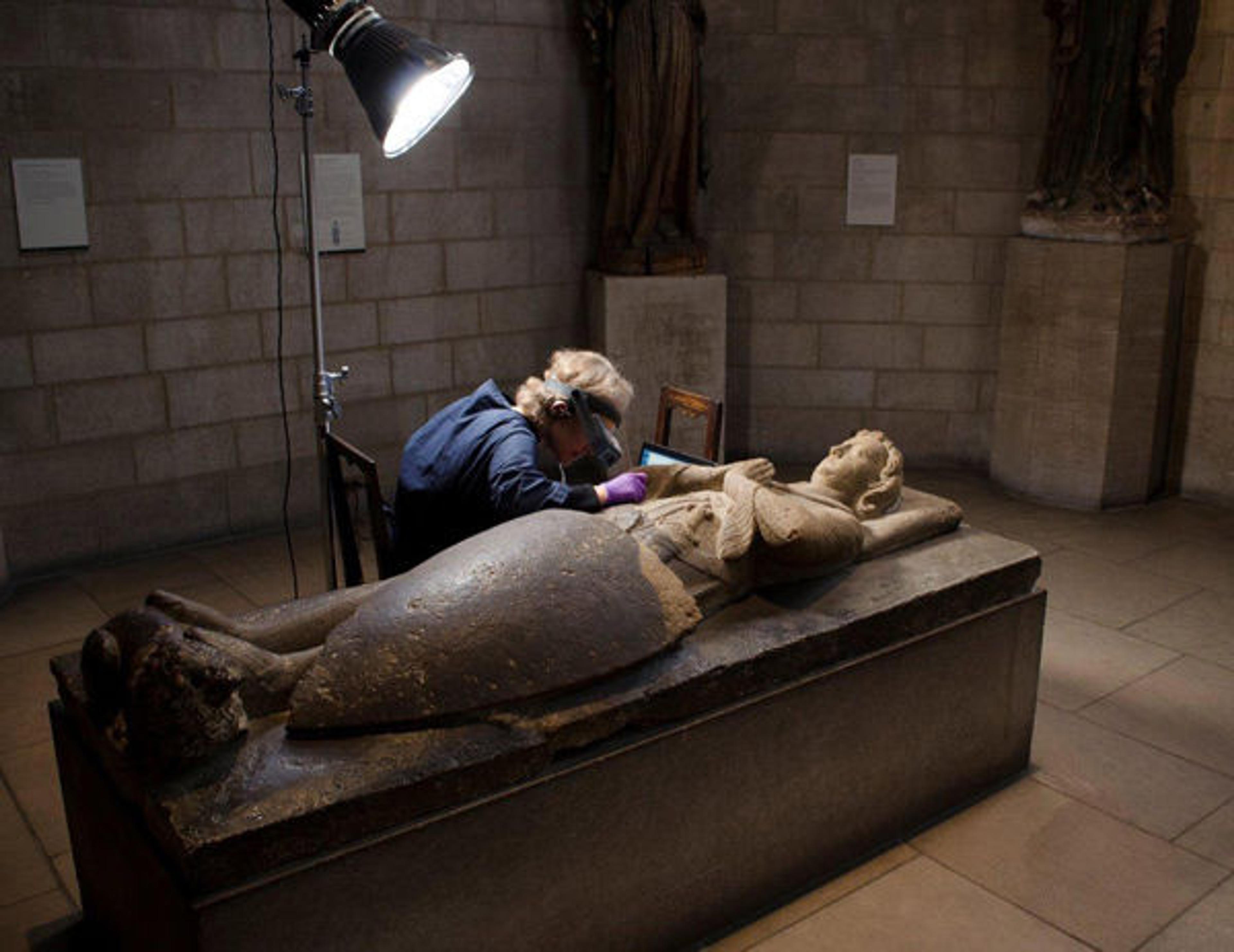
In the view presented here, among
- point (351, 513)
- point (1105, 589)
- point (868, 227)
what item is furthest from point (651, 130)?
point (351, 513)

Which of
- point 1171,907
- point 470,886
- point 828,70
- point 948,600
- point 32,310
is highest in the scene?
point 828,70

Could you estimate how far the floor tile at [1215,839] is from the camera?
108 inches

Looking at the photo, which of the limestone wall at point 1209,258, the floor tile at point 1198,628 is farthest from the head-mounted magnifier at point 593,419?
the limestone wall at point 1209,258

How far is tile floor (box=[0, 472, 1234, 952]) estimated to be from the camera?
2.48 m

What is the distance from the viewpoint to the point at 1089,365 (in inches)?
205

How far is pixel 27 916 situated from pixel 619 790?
130cm

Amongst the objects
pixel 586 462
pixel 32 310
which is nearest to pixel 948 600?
pixel 586 462

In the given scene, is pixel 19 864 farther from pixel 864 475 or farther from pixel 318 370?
pixel 864 475

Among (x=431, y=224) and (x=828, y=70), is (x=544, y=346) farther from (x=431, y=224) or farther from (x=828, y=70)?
(x=828, y=70)

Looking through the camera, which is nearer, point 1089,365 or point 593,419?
point 593,419

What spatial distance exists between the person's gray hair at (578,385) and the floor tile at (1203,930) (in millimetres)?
1630

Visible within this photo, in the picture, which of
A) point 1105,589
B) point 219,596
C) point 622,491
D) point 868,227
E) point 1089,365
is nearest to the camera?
point 622,491

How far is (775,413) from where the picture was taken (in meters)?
6.06

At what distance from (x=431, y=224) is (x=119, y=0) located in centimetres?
143
